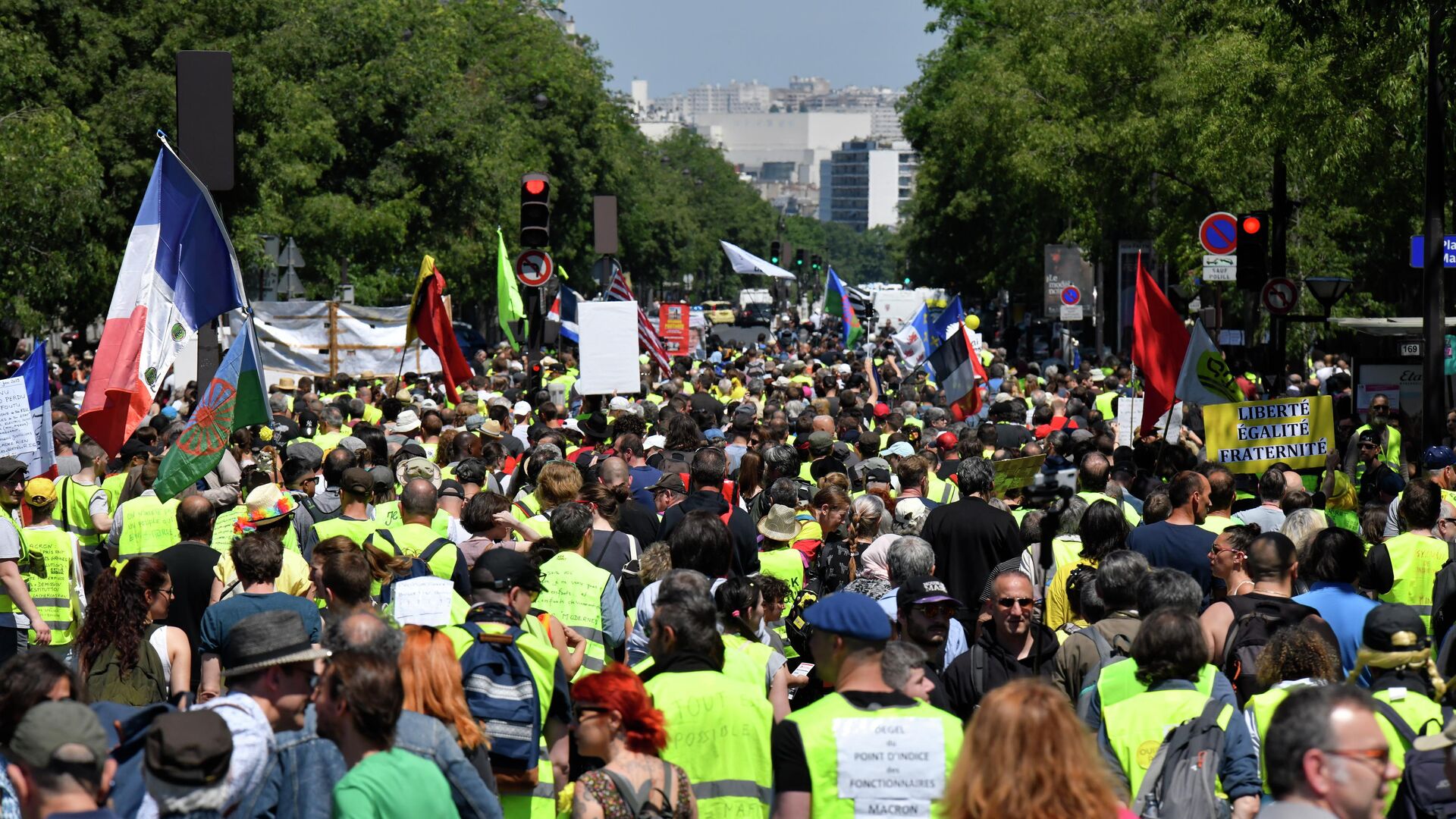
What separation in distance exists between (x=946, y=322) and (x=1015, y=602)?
14053mm

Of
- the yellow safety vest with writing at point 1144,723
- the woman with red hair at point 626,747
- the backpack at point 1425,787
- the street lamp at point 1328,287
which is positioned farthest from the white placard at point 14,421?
the street lamp at point 1328,287

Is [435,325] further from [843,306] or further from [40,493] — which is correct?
[843,306]

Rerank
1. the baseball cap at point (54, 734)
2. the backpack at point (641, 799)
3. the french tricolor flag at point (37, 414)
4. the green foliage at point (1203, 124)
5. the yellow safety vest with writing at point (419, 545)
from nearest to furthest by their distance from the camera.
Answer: the baseball cap at point (54, 734), the backpack at point (641, 799), the yellow safety vest with writing at point (419, 545), the french tricolor flag at point (37, 414), the green foliage at point (1203, 124)

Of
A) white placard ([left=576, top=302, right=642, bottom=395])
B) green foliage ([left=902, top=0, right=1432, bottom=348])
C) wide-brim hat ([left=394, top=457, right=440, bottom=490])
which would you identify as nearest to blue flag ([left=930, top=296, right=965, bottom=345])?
white placard ([left=576, top=302, right=642, bottom=395])

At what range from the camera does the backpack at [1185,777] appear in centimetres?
552

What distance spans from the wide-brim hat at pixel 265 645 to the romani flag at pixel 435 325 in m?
11.0

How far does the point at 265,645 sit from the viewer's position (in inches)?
196

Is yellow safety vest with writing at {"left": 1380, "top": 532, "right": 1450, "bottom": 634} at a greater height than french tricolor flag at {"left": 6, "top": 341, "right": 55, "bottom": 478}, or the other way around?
french tricolor flag at {"left": 6, "top": 341, "right": 55, "bottom": 478}

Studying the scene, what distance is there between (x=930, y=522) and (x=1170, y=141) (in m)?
23.2

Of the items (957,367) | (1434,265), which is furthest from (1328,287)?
(957,367)

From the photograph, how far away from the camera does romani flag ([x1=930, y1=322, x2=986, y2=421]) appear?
57.2 ft

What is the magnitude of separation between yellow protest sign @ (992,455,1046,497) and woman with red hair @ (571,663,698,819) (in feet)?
18.4

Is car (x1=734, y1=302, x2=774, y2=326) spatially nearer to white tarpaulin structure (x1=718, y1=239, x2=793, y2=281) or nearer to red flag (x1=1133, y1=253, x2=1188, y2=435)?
white tarpaulin structure (x1=718, y1=239, x2=793, y2=281)

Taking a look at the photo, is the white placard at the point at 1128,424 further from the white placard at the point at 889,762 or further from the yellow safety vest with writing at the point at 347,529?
the white placard at the point at 889,762
